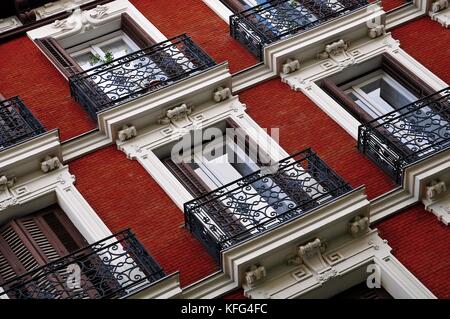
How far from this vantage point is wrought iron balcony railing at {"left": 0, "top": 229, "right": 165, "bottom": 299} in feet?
61.5

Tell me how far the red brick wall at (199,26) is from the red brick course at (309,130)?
0.76m

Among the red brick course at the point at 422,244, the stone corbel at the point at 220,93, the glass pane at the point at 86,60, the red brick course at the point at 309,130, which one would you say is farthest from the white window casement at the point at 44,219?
the red brick course at the point at 422,244

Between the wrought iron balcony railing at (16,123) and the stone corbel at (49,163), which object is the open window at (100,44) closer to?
the wrought iron balcony railing at (16,123)

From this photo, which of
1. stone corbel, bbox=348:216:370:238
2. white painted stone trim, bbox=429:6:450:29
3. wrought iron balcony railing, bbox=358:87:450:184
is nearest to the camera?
stone corbel, bbox=348:216:370:238

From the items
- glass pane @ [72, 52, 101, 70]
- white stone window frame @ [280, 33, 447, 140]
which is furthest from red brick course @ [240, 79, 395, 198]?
glass pane @ [72, 52, 101, 70]

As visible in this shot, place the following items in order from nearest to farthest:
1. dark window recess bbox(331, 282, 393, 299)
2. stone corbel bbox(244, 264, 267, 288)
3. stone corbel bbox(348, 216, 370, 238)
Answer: stone corbel bbox(244, 264, 267, 288)
dark window recess bbox(331, 282, 393, 299)
stone corbel bbox(348, 216, 370, 238)

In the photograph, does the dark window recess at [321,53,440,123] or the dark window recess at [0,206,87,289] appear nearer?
the dark window recess at [0,206,87,289]

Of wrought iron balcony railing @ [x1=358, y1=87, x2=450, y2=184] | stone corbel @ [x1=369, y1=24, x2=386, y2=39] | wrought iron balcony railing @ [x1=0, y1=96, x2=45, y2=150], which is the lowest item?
wrought iron balcony railing @ [x1=358, y1=87, x2=450, y2=184]

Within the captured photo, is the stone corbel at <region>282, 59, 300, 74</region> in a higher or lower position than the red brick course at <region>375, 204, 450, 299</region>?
higher

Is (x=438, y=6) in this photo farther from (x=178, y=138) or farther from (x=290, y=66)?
(x=178, y=138)

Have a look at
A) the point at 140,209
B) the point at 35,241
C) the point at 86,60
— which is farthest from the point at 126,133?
the point at 86,60

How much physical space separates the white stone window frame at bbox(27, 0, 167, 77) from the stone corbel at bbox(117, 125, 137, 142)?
8.14ft

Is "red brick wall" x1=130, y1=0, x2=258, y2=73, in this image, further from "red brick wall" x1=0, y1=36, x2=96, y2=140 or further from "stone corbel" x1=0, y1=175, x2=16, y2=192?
"stone corbel" x1=0, y1=175, x2=16, y2=192

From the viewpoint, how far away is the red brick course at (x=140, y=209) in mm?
19719
